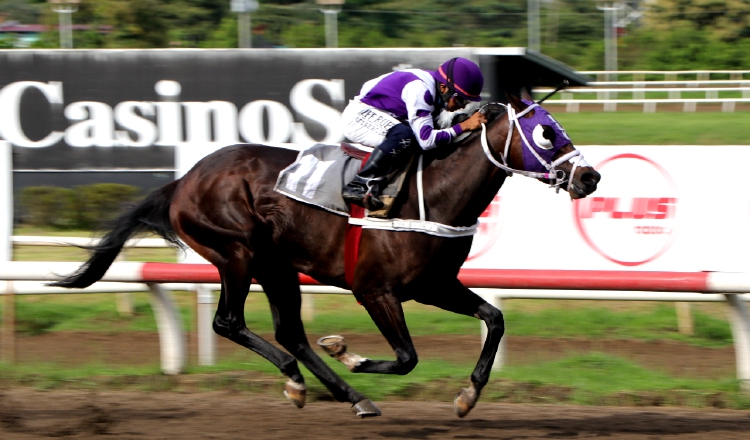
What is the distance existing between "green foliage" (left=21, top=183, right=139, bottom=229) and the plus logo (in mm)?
6231

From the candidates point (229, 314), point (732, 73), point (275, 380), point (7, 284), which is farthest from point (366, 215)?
point (732, 73)

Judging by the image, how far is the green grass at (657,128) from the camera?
17.3 metres

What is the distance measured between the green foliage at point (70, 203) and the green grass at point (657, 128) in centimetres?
852

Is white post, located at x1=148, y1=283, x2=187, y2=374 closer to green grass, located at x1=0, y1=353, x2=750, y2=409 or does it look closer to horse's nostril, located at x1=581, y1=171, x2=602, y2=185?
green grass, located at x1=0, y1=353, x2=750, y2=409

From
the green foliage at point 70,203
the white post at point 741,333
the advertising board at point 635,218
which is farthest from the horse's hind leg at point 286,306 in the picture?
the green foliage at point 70,203

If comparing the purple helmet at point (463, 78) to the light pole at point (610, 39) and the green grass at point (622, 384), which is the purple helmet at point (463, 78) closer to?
the green grass at point (622, 384)

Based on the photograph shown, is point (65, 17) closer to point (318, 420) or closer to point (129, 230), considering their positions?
point (129, 230)

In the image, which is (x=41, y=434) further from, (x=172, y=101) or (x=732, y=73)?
(x=732, y=73)

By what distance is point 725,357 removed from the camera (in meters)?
6.45

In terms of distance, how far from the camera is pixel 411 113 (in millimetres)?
4750

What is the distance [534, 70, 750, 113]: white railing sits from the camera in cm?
2219

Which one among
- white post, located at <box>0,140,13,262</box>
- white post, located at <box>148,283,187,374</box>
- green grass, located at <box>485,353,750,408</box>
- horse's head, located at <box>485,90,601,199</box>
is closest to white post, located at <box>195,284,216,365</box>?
white post, located at <box>148,283,187,374</box>

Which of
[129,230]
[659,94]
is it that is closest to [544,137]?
[129,230]

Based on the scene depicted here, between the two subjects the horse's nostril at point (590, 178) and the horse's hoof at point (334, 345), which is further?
the horse's hoof at point (334, 345)
